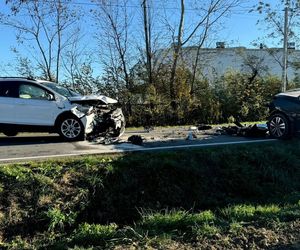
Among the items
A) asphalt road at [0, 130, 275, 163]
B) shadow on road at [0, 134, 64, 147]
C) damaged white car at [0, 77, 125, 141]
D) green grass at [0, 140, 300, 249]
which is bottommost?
green grass at [0, 140, 300, 249]

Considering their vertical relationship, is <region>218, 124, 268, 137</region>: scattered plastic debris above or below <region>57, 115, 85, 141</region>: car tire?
below

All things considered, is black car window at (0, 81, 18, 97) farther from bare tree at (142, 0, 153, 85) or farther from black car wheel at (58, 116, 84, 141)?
bare tree at (142, 0, 153, 85)

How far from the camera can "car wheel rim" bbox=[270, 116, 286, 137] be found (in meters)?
13.0

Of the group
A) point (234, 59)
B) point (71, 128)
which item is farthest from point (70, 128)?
point (234, 59)

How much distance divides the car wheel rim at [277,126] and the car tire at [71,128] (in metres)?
5.51

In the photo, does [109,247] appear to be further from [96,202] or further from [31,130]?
[31,130]

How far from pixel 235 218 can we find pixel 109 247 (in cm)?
213

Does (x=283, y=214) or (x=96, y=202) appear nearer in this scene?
(x=283, y=214)

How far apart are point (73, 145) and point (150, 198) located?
4.07m

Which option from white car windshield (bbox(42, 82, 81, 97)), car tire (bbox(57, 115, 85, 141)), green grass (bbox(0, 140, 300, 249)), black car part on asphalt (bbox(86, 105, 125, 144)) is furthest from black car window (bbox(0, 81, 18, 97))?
green grass (bbox(0, 140, 300, 249))

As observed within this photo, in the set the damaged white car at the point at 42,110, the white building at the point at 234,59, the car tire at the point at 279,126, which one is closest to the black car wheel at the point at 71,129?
the damaged white car at the point at 42,110

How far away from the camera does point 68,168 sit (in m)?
8.78

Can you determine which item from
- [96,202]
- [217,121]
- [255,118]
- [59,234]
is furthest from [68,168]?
[255,118]

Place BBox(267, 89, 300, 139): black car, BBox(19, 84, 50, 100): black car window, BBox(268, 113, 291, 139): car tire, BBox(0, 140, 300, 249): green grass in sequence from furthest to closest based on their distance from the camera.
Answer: BBox(19, 84, 50, 100): black car window
BBox(268, 113, 291, 139): car tire
BBox(267, 89, 300, 139): black car
BBox(0, 140, 300, 249): green grass
